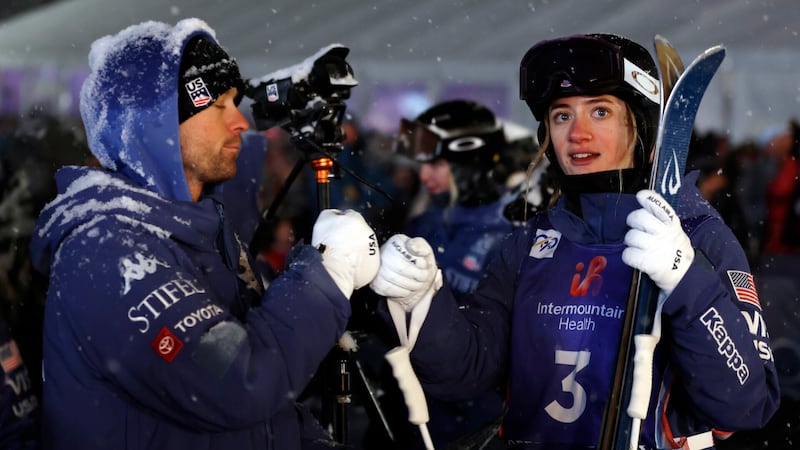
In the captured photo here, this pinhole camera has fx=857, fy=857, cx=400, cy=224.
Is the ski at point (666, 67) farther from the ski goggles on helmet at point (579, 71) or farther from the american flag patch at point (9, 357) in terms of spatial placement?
the american flag patch at point (9, 357)

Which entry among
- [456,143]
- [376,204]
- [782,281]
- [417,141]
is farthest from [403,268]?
[782,281]

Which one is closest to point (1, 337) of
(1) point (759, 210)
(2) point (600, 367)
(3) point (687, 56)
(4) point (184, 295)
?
(4) point (184, 295)

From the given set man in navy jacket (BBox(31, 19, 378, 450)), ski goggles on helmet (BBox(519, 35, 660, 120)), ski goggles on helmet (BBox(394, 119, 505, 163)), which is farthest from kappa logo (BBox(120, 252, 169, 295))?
ski goggles on helmet (BBox(394, 119, 505, 163))

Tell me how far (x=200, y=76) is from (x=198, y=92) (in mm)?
44

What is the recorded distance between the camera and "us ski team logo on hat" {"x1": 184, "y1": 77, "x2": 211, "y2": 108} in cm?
231

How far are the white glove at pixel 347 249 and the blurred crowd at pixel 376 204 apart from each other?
27cm

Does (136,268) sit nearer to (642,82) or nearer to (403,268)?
(403,268)

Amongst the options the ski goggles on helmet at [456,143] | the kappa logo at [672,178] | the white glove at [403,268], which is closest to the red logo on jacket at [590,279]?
the kappa logo at [672,178]

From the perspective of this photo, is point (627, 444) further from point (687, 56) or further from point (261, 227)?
point (687, 56)

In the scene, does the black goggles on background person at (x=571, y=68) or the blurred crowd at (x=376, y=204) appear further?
the blurred crowd at (x=376, y=204)

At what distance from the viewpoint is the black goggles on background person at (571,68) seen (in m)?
2.37

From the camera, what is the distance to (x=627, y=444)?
2059 mm

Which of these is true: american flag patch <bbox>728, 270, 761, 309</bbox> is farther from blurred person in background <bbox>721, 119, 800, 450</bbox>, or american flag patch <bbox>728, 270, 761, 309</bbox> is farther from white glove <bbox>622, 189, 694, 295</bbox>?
blurred person in background <bbox>721, 119, 800, 450</bbox>

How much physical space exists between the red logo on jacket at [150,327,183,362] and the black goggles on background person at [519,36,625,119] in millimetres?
1239
